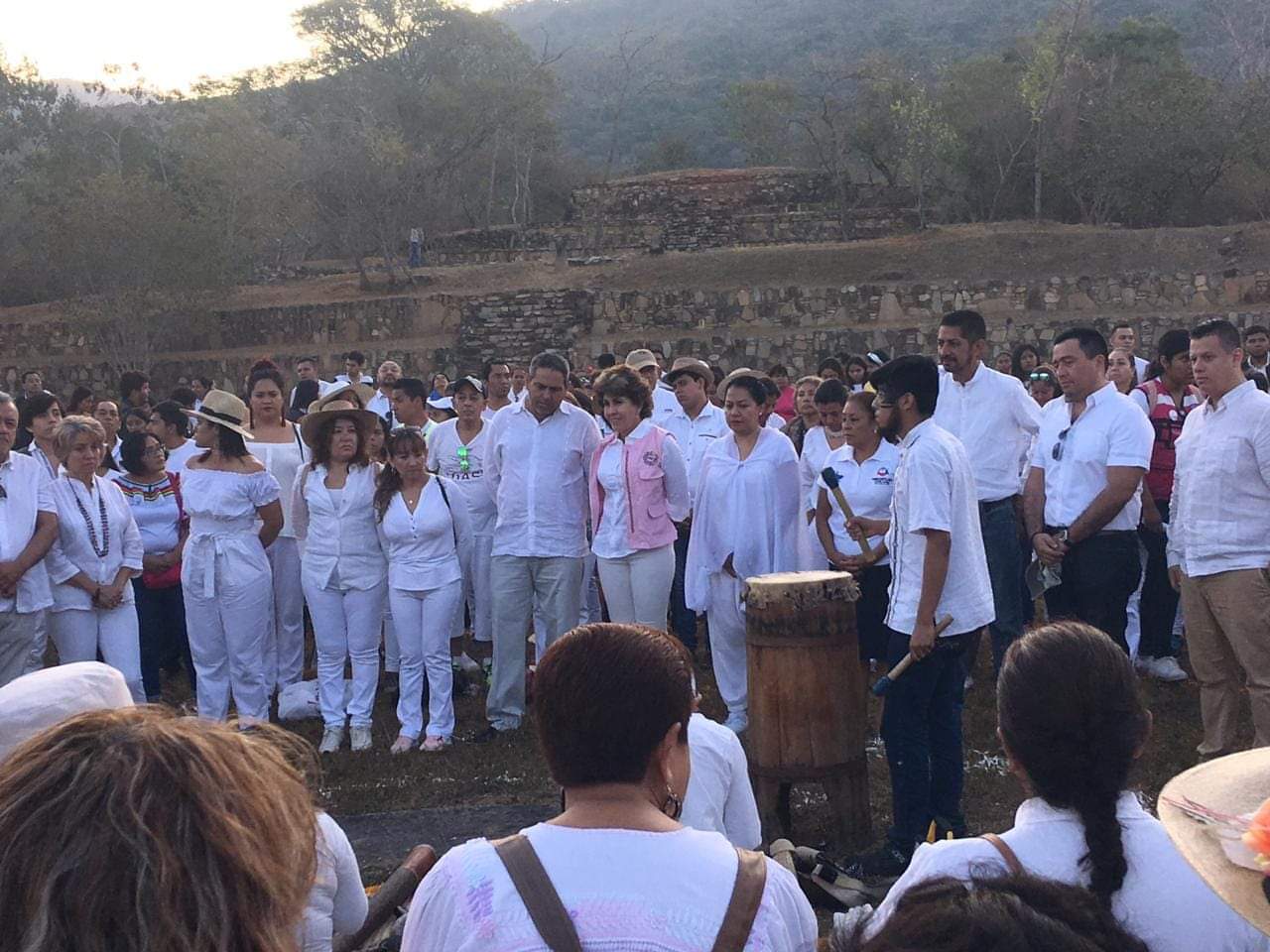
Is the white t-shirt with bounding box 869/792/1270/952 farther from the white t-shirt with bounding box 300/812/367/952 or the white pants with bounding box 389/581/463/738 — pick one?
the white pants with bounding box 389/581/463/738

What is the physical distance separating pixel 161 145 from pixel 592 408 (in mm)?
35262

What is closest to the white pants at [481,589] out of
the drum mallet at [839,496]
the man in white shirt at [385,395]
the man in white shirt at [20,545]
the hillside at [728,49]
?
the drum mallet at [839,496]

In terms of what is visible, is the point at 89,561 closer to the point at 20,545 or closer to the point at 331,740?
the point at 20,545

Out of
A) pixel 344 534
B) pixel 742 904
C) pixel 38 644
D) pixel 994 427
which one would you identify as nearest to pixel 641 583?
pixel 344 534

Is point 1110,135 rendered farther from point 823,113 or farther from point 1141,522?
point 1141,522

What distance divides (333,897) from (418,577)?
4.24 metres

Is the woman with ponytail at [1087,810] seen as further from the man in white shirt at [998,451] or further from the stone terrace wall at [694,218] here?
the stone terrace wall at [694,218]

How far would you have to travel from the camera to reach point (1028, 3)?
76.3m

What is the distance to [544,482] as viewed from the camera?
714 centimetres

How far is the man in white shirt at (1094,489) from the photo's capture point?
251 inches

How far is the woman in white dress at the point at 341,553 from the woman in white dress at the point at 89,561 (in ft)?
2.99

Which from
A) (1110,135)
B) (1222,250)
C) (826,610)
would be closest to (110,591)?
(826,610)

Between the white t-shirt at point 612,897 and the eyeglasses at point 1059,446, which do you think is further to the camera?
the eyeglasses at point 1059,446

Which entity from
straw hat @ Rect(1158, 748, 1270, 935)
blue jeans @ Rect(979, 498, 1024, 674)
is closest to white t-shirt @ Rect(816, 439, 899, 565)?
blue jeans @ Rect(979, 498, 1024, 674)
